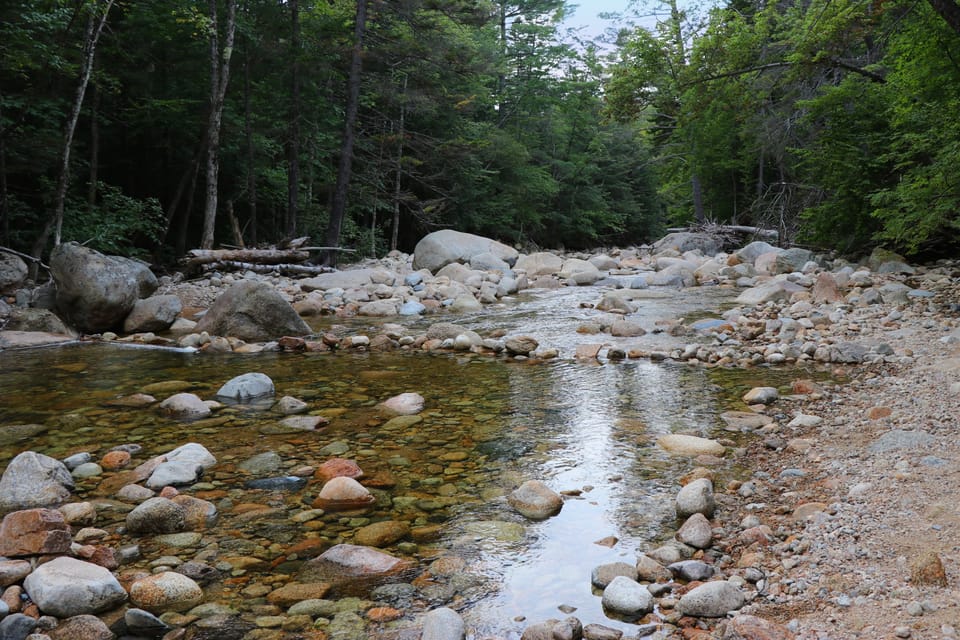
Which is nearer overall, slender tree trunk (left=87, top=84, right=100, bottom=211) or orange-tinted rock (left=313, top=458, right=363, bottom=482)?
orange-tinted rock (left=313, top=458, right=363, bottom=482)

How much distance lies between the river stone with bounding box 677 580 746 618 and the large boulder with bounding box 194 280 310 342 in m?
6.35

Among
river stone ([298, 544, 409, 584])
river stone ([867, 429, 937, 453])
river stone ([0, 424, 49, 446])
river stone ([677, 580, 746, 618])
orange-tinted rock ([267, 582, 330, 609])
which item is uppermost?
river stone ([867, 429, 937, 453])

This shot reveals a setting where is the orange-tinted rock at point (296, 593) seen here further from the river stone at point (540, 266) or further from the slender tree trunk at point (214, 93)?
the river stone at point (540, 266)

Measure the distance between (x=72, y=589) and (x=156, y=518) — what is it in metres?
0.65

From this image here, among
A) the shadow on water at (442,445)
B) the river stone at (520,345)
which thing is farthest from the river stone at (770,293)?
the river stone at (520,345)

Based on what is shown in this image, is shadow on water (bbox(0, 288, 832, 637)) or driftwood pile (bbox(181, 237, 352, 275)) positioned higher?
driftwood pile (bbox(181, 237, 352, 275))

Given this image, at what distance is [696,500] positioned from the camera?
2.83 metres


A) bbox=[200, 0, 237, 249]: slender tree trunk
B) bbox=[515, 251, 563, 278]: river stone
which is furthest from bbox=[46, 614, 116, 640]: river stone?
bbox=[515, 251, 563, 278]: river stone

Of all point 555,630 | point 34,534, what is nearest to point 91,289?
point 34,534

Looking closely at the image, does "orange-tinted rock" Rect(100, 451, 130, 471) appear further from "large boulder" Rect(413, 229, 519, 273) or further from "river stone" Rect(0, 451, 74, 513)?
"large boulder" Rect(413, 229, 519, 273)

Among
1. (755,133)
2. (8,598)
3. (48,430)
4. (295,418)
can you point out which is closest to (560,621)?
(8,598)

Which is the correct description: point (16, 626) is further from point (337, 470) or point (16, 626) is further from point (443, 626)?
point (337, 470)

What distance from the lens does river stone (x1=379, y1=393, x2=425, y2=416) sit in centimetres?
464

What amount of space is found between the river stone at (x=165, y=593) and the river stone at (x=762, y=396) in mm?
3804
